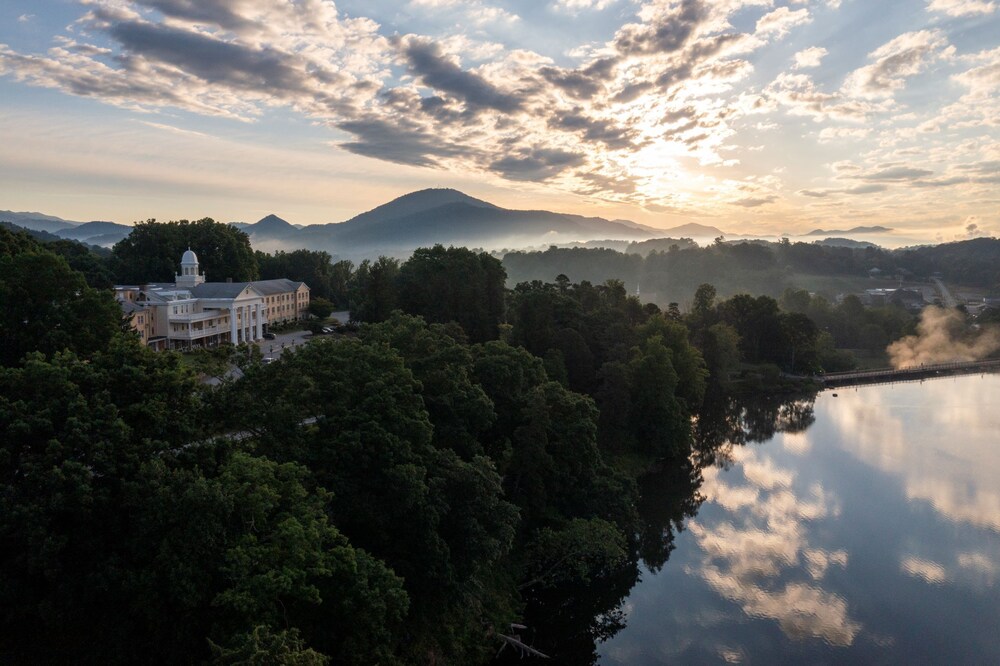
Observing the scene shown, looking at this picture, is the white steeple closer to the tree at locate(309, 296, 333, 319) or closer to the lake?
the tree at locate(309, 296, 333, 319)

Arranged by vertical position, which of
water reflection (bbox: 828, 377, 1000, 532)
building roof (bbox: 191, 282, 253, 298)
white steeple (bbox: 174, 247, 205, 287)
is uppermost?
white steeple (bbox: 174, 247, 205, 287)

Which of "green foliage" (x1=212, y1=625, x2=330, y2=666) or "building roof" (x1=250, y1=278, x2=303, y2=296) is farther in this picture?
"building roof" (x1=250, y1=278, x2=303, y2=296)

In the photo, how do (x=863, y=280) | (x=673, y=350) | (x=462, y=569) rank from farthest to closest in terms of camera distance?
(x=863, y=280)
(x=673, y=350)
(x=462, y=569)

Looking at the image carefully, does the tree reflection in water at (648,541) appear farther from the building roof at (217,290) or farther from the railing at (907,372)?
the building roof at (217,290)

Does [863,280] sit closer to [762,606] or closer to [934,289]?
[934,289]

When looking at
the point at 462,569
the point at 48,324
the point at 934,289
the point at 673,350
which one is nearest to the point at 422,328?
the point at 462,569

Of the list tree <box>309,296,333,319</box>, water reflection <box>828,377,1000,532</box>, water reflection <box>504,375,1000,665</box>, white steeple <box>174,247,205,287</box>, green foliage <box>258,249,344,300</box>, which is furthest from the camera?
green foliage <box>258,249,344,300</box>

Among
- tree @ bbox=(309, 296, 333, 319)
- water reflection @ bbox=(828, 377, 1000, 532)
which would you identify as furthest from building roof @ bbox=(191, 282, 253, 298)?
water reflection @ bbox=(828, 377, 1000, 532)
